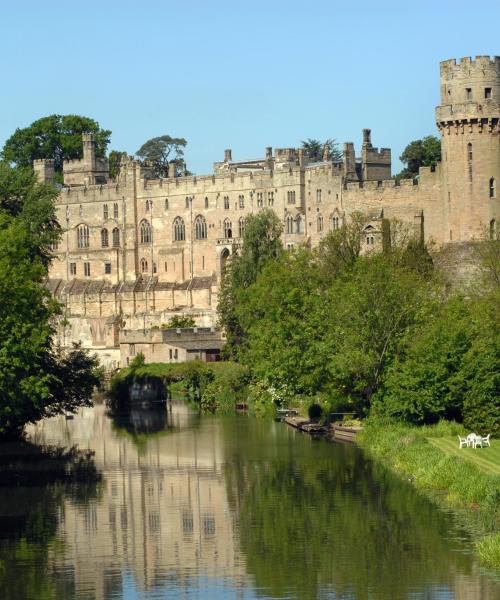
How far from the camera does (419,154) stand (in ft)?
428

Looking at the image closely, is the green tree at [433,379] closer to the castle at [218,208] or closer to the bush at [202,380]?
the bush at [202,380]

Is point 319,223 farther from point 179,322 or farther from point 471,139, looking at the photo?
point 471,139

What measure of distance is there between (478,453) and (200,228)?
244 ft

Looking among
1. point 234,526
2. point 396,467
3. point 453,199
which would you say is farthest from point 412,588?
point 453,199

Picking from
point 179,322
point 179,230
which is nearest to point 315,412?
point 179,322

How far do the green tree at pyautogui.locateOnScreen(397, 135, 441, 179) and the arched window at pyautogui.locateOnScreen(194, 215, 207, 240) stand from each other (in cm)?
1478

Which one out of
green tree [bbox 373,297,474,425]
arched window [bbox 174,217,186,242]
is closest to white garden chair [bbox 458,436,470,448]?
green tree [bbox 373,297,474,425]

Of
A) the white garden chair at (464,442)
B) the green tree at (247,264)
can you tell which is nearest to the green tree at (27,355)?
the white garden chair at (464,442)

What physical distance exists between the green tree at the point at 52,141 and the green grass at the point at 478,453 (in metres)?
98.7

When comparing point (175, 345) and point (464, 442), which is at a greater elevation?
point (175, 345)

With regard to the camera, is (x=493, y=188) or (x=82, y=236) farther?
(x=82, y=236)

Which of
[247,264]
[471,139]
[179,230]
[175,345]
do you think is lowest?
[175,345]

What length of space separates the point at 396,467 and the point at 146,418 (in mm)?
29395

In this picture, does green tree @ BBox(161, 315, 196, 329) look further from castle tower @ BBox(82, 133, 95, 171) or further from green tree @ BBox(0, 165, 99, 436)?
green tree @ BBox(0, 165, 99, 436)
